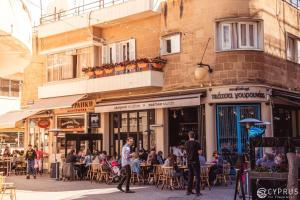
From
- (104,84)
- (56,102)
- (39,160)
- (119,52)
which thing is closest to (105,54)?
(119,52)

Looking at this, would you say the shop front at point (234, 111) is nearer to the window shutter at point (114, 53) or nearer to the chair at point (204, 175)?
the chair at point (204, 175)

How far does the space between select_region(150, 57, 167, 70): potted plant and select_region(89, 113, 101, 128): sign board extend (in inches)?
191

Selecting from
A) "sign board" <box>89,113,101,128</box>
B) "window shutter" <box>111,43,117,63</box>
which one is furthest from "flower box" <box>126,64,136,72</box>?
"sign board" <box>89,113,101,128</box>

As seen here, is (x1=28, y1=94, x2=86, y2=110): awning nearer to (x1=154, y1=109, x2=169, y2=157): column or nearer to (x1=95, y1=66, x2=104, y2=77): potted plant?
(x1=95, y1=66, x2=104, y2=77): potted plant

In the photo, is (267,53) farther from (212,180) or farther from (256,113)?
(212,180)

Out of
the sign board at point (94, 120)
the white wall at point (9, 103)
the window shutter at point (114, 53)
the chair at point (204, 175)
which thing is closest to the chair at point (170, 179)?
the chair at point (204, 175)

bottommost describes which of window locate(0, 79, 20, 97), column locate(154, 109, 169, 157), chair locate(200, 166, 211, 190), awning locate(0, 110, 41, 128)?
chair locate(200, 166, 211, 190)

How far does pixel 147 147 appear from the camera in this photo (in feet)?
70.2

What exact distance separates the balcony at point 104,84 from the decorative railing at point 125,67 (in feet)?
0.60

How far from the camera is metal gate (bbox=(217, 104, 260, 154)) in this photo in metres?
18.6

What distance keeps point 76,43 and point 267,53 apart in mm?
9986

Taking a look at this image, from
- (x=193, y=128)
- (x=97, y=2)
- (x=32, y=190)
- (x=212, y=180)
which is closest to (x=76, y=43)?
(x=97, y=2)

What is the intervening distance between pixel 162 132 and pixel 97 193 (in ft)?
20.3

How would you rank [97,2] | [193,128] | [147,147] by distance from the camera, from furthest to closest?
[97,2] < [147,147] < [193,128]
